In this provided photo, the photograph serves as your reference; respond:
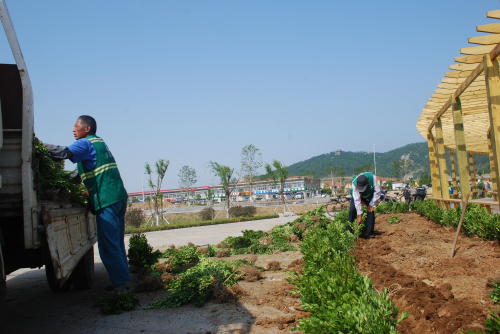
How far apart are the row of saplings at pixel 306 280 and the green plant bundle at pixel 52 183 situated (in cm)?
130

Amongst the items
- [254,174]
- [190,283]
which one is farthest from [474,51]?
[254,174]

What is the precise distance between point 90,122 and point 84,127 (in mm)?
115

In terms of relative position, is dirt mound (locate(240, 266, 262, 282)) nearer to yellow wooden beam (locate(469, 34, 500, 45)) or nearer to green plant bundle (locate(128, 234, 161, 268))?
green plant bundle (locate(128, 234, 161, 268))

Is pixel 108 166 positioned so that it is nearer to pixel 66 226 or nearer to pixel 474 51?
pixel 66 226

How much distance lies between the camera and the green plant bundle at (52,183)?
143 inches

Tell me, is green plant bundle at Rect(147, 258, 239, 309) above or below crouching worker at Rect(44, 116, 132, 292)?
below

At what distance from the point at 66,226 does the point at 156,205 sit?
2210 centimetres

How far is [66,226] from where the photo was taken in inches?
140

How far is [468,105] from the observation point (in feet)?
31.4

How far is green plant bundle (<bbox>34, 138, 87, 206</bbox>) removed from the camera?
3623 millimetres

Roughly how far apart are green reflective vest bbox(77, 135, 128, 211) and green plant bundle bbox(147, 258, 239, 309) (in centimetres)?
136

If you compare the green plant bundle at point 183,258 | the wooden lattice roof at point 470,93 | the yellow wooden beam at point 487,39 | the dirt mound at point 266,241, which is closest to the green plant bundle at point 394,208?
the wooden lattice roof at point 470,93

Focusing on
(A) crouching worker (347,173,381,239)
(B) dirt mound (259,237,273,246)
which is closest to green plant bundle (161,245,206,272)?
(B) dirt mound (259,237,273,246)

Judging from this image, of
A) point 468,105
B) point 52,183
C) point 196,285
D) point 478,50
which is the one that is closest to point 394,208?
point 468,105
